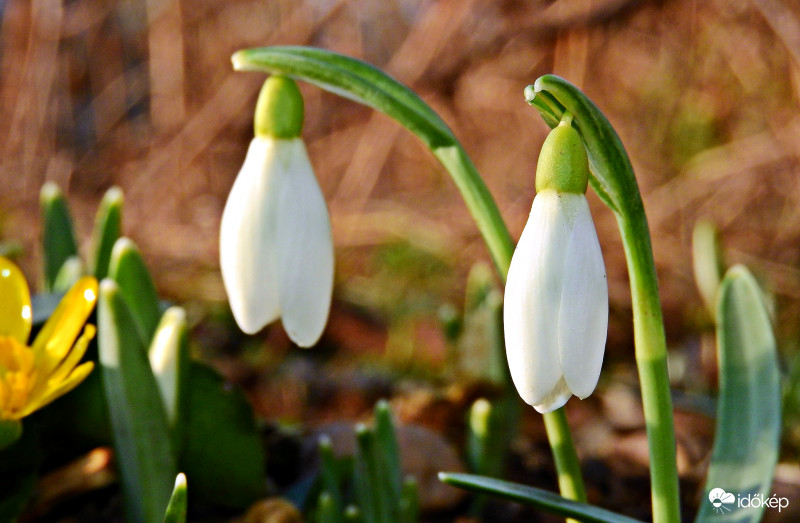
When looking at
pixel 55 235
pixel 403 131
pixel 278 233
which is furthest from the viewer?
pixel 403 131

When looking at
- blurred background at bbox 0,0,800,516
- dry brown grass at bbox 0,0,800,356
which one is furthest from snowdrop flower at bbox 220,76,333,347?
dry brown grass at bbox 0,0,800,356

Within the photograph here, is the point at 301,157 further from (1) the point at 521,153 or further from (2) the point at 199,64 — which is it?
(2) the point at 199,64

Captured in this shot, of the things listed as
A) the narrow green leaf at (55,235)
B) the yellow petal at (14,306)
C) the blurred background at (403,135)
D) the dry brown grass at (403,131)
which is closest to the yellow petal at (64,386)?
the yellow petal at (14,306)

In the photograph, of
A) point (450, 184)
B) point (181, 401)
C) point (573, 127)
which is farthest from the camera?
point (450, 184)

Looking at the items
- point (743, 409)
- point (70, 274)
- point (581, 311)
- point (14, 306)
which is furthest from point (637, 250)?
point (70, 274)

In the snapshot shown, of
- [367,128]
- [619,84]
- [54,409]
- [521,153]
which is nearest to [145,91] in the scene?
[367,128]

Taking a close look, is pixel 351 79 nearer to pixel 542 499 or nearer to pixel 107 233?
pixel 542 499
